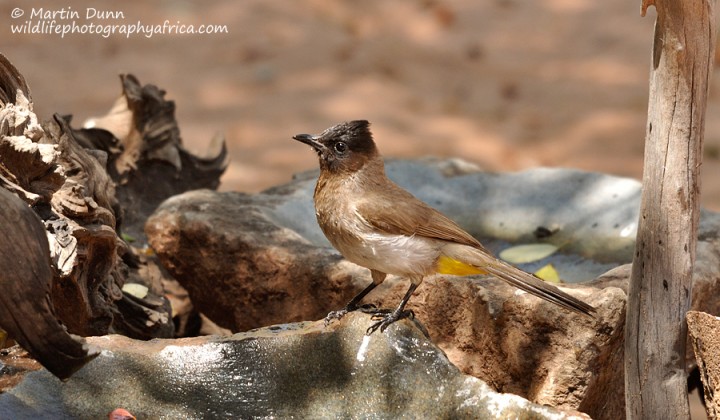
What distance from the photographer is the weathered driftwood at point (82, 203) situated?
345 cm

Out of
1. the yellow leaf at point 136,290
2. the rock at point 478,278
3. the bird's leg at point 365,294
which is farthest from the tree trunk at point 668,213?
the yellow leaf at point 136,290

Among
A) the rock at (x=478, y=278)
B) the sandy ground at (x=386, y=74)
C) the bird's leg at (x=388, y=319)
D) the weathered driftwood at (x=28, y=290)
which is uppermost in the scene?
the sandy ground at (x=386, y=74)

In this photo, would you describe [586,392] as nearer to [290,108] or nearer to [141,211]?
[141,211]

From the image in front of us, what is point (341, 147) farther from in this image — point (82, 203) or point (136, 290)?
point (136, 290)

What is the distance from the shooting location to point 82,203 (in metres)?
3.83

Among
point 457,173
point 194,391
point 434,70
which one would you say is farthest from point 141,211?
point 434,70

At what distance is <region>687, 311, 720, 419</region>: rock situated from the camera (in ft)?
10.8

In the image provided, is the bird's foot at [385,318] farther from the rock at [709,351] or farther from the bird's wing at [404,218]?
the rock at [709,351]

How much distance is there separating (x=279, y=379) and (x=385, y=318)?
40 cm

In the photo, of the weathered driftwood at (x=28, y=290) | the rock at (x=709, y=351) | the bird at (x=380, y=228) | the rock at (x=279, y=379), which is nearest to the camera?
the weathered driftwood at (x=28, y=290)

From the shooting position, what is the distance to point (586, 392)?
370 centimetres

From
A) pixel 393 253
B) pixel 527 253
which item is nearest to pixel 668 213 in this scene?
pixel 393 253

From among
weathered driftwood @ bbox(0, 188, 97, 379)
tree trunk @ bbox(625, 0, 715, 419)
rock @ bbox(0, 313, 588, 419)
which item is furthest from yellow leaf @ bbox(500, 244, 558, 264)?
weathered driftwood @ bbox(0, 188, 97, 379)

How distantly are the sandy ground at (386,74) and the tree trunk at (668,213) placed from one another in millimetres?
4647
